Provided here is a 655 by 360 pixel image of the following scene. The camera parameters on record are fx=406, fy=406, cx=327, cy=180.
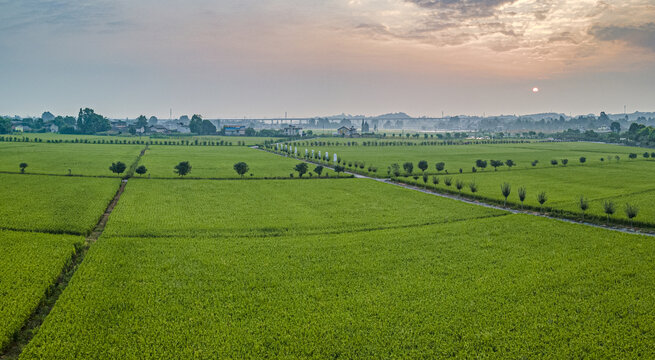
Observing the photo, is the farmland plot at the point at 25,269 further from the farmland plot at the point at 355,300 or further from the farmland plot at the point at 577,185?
the farmland plot at the point at 577,185

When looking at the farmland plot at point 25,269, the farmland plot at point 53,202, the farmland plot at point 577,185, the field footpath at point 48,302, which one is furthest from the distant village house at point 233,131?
the farmland plot at point 25,269

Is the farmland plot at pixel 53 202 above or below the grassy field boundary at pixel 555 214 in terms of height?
above

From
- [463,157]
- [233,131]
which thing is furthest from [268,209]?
[233,131]

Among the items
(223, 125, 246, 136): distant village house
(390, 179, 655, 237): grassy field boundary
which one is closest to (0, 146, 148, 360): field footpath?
(390, 179, 655, 237): grassy field boundary

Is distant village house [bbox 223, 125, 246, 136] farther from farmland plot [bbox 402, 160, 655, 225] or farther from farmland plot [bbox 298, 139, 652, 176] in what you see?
farmland plot [bbox 402, 160, 655, 225]

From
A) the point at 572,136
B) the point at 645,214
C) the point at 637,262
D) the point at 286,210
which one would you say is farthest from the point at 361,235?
the point at 572,136

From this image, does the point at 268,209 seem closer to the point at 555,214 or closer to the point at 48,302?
the point at 48,302
